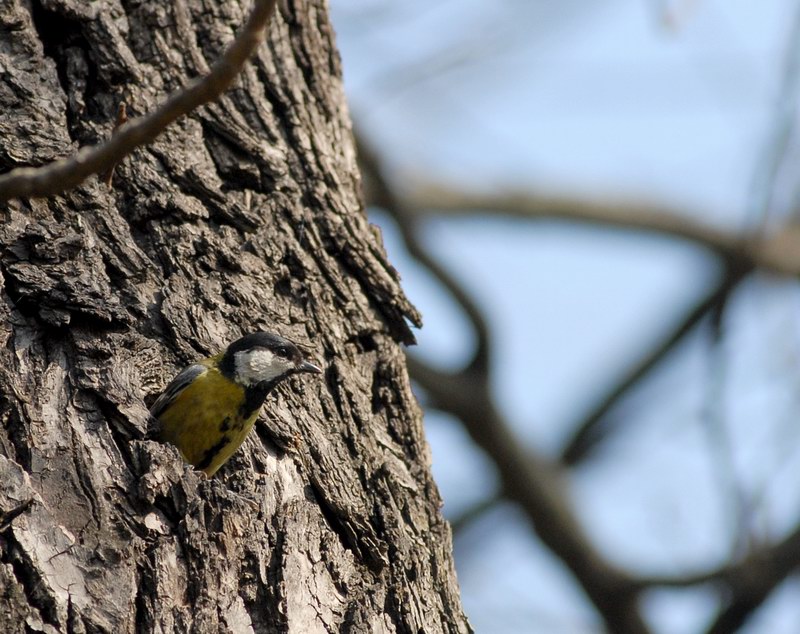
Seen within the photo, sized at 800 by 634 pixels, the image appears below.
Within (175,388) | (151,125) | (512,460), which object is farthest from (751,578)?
(151,125)

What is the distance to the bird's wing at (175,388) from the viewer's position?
12.0ft

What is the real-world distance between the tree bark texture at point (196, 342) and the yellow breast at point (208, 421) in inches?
9.3

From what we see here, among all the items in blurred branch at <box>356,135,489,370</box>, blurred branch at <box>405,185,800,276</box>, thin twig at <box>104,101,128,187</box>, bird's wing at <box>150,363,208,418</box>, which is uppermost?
blurred branch at <box>405,185,800,276</box>

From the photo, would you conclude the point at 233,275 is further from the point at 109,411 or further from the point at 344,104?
the point at 344,104

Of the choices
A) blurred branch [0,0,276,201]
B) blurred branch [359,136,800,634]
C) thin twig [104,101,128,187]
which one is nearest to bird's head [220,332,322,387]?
thin twig [104,101,128,187]

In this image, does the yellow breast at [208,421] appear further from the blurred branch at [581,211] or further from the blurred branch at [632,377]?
the blurred branch at [632,377]

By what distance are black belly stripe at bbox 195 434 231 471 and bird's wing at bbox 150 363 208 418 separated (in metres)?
0.32

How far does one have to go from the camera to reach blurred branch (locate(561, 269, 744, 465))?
311 inches

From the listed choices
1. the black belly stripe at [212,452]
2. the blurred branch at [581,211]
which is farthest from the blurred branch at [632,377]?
the black belly stripe at [212,452]

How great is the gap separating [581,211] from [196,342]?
18.4 feet

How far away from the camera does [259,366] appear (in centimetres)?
382

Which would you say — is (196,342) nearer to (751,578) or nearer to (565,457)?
(751,578)

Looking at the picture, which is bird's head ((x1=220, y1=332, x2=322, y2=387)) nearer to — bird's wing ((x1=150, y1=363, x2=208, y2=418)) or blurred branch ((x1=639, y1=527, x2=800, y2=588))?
bird's wing ((x1=150, y1=363, x2=208, y2=418))

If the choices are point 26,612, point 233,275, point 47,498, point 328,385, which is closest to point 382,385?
point 328,385
